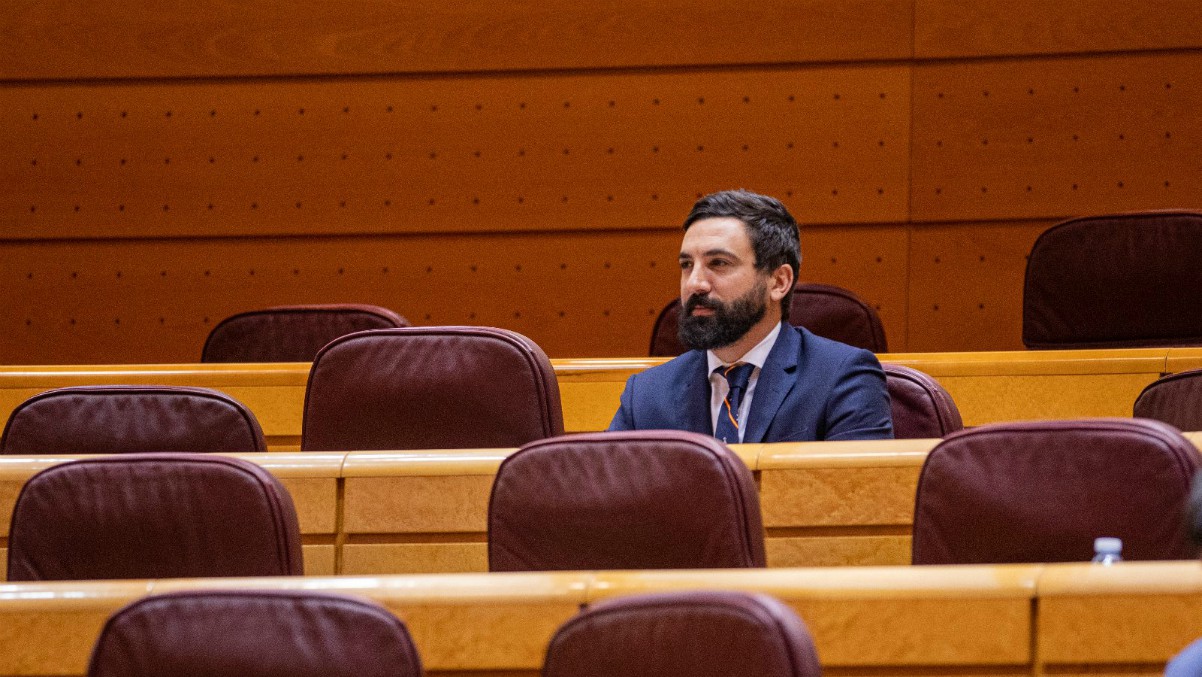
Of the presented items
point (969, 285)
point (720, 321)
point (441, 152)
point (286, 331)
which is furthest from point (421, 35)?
point (720, 321)

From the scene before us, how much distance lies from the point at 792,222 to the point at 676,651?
1.12 m

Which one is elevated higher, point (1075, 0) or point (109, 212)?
point (1075, 0)

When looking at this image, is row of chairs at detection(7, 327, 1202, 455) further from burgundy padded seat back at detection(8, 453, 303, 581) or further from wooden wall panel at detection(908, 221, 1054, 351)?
wooden wall panel at detection(908, 221, 1054, 351)

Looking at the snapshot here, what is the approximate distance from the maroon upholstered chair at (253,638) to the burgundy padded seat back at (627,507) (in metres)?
0.29

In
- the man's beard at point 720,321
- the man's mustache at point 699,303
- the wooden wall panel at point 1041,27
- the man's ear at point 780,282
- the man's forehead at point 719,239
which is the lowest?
the man's beard at point 720,321

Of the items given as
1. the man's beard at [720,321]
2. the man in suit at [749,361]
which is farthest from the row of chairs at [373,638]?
the man's beard at [720,321]

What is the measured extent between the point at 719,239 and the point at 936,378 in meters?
0.48

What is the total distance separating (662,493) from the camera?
1.17 meters

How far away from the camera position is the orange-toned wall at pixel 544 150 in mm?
3188

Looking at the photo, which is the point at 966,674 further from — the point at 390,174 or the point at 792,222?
the point at 390,174

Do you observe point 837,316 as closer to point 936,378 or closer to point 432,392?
point 936,378

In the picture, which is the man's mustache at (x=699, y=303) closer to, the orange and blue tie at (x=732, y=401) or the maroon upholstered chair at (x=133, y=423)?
the orange and blue tie at (x=732, y=401)

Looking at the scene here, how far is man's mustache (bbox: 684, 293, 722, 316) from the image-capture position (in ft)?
5.84

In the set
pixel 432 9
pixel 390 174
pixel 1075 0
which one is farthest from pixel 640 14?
pixel 1075 0
